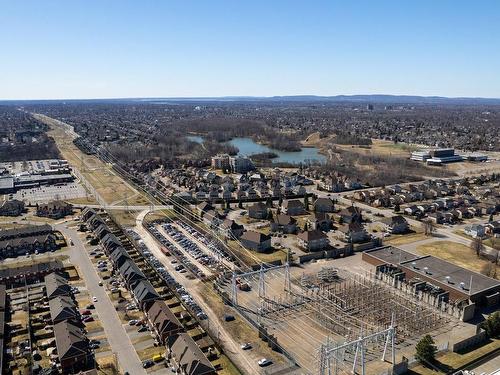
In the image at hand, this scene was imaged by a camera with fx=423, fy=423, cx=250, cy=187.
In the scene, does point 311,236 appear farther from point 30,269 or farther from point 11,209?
point 11,209

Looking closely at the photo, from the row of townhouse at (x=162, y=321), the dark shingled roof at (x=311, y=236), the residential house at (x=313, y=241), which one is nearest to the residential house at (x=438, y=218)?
the residential house at (x=313, y=241)

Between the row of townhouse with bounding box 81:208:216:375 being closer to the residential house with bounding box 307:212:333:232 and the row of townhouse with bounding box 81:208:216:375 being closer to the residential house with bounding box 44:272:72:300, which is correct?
the residential house with bounding box 44:272:72:300

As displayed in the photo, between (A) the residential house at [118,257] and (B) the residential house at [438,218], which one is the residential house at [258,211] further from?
(B) the residential house at [438,218]

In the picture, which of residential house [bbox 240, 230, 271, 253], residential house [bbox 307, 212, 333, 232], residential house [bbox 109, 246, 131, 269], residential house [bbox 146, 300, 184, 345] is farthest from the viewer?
residential house [bbox 307, 212, 333, 232]

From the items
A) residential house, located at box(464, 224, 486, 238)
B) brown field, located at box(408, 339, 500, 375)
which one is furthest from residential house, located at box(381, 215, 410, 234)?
brown field, located at box(408, 339, 500, 375)

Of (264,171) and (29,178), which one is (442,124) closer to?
(264,171)
